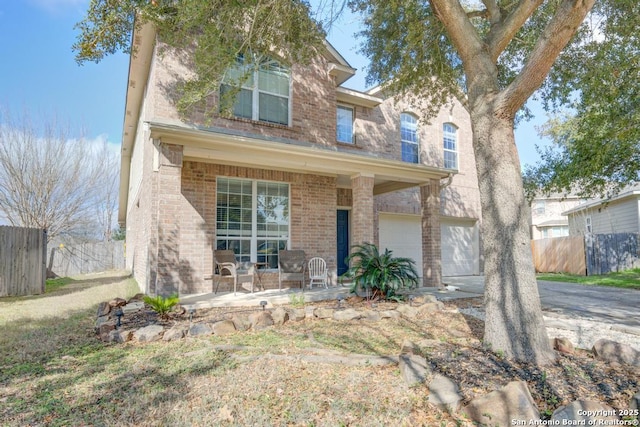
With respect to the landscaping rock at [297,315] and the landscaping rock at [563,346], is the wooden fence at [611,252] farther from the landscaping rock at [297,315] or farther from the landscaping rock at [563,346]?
the landscaping rock at [297,315]

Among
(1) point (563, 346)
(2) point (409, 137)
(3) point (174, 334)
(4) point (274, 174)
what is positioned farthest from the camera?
(2) point (409, 137)

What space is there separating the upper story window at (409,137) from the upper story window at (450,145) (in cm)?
143

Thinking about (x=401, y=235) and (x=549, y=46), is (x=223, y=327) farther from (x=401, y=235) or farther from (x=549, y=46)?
(x=401, y=235)

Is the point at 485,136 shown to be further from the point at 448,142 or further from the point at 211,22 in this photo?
the point at 448,142

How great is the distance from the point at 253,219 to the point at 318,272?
2173 millimetres

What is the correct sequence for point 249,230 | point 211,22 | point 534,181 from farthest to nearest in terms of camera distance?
point 534,181
point 249,230
point 211,22

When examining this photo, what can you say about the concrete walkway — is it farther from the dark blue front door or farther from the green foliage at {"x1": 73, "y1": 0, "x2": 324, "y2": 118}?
the green foliage at {"x1": 73, "y1": 0, "x2": 324, "y2": 118}

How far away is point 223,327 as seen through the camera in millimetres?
5148

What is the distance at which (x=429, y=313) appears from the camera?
6.35 metres

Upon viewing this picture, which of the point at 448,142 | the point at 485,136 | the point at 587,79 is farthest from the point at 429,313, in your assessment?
the point at 448,142

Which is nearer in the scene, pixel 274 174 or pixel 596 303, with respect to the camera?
pixel 596 303

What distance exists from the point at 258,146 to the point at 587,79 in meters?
6.96

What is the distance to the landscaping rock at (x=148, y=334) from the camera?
473 cm

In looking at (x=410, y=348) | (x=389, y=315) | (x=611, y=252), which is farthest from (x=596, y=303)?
(x=611, y=252)
